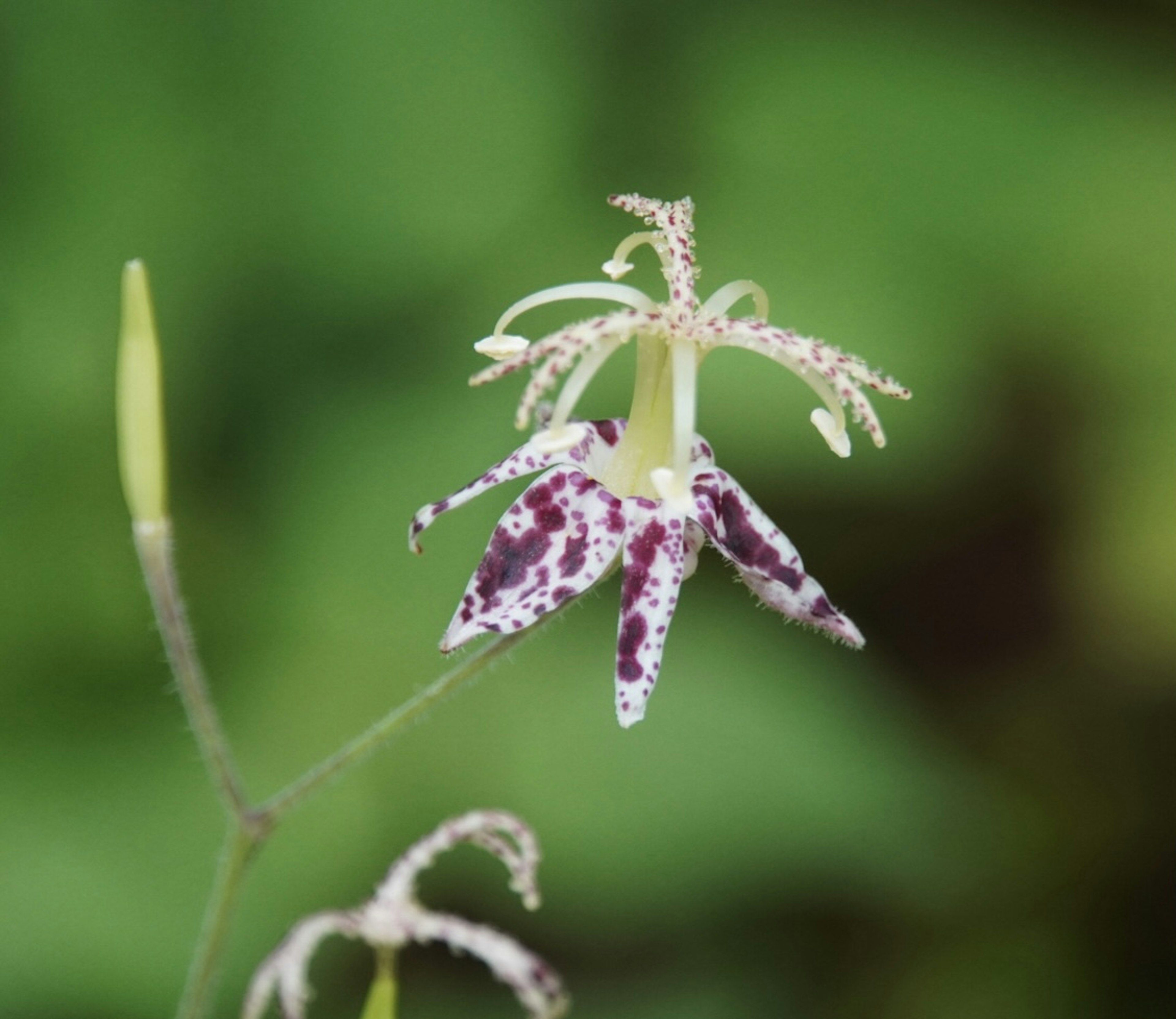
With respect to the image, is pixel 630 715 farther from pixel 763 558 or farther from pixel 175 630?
pixel 175 630

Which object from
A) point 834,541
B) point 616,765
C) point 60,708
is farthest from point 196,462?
point 834,541

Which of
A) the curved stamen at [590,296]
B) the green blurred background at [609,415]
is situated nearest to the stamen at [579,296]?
the curved stamen at [590,296]

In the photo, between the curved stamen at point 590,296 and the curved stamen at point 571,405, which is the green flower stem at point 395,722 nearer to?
the curved stamen at point 571,405

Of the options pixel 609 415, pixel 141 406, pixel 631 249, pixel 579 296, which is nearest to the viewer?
pixel 141 406

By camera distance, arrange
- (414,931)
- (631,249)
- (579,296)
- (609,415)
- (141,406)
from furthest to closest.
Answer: (609,415)
(631,249)
(579,296)
(414,931)
(141,406)

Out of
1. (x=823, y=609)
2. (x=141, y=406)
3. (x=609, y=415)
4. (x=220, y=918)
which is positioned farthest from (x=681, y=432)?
(x=609, y=415)

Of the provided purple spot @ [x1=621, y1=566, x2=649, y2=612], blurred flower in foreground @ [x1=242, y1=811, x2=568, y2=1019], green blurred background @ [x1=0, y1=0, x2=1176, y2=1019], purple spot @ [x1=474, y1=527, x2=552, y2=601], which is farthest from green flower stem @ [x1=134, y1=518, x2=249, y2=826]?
green blurred background @ [x1=0, y1=0, x2=1176, y2=1019]
